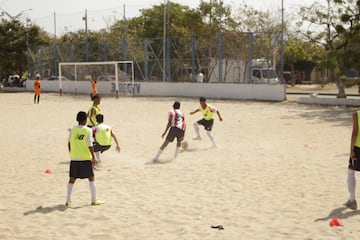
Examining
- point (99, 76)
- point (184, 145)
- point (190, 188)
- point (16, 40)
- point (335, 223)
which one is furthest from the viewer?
point (16, 40)

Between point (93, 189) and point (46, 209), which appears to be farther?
point (93, 189)

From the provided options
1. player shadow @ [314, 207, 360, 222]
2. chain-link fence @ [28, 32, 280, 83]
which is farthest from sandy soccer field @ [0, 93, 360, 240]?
chain-link fence @ [28, 32, 280, 83]

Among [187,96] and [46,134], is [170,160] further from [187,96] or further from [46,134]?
[187,96]

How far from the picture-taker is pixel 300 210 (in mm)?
7312

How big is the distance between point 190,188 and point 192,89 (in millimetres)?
23138

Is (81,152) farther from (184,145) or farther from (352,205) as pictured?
(184,145)

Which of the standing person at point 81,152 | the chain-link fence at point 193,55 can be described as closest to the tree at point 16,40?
the chain-link fence at point 193,55

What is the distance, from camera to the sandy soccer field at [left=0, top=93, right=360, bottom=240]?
6547 millimetres

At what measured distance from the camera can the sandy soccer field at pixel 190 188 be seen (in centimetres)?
655

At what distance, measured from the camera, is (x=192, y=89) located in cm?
3161

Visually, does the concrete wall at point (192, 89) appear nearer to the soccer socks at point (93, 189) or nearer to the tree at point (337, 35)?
the tree at point (337, 35)

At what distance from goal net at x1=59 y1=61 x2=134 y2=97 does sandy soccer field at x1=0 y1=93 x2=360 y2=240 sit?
17.7 m

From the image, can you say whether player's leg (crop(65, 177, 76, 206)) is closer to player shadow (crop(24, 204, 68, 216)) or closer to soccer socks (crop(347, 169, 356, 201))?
player shadow (crop(24, 204, 68, 216))


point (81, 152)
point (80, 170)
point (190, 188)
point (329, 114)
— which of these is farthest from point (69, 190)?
point (329, 114)
